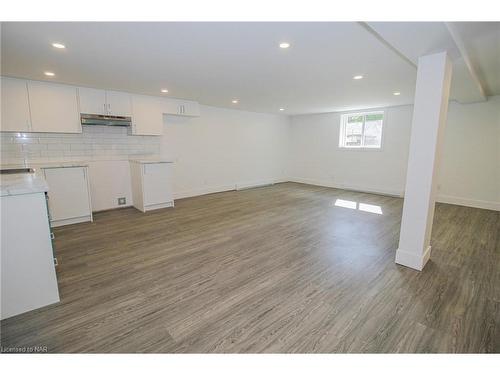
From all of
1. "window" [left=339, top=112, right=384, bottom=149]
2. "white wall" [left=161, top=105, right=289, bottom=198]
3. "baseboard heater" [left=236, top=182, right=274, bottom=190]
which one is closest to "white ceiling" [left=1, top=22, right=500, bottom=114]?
"white wall" [left=161, top=105, right=289, bottom=198]

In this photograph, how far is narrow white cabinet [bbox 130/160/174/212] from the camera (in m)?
4.67

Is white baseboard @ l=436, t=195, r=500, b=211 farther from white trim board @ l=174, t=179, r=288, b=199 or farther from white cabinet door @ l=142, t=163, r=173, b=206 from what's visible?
white cabinet door @ l=142, t=163, r=173, b=206

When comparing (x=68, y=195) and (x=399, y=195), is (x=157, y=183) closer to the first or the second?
(x=68, y=195)

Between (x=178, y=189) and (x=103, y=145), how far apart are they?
1.88 meters

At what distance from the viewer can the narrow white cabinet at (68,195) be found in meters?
3.73

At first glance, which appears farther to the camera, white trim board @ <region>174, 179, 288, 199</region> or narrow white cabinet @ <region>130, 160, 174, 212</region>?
white trim board @ <region>174, 179, 288, 199</region>

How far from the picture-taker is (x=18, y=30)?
2.08 meters

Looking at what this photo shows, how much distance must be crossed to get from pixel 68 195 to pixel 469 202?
794cm

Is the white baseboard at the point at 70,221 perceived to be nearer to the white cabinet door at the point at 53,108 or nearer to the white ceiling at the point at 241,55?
the white cabinet door at the point at 53,108

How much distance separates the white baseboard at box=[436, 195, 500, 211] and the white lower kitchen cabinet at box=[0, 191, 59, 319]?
718 cm

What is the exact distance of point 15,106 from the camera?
3.61 meters

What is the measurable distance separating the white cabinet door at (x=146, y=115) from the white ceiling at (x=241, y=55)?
1.51ft
